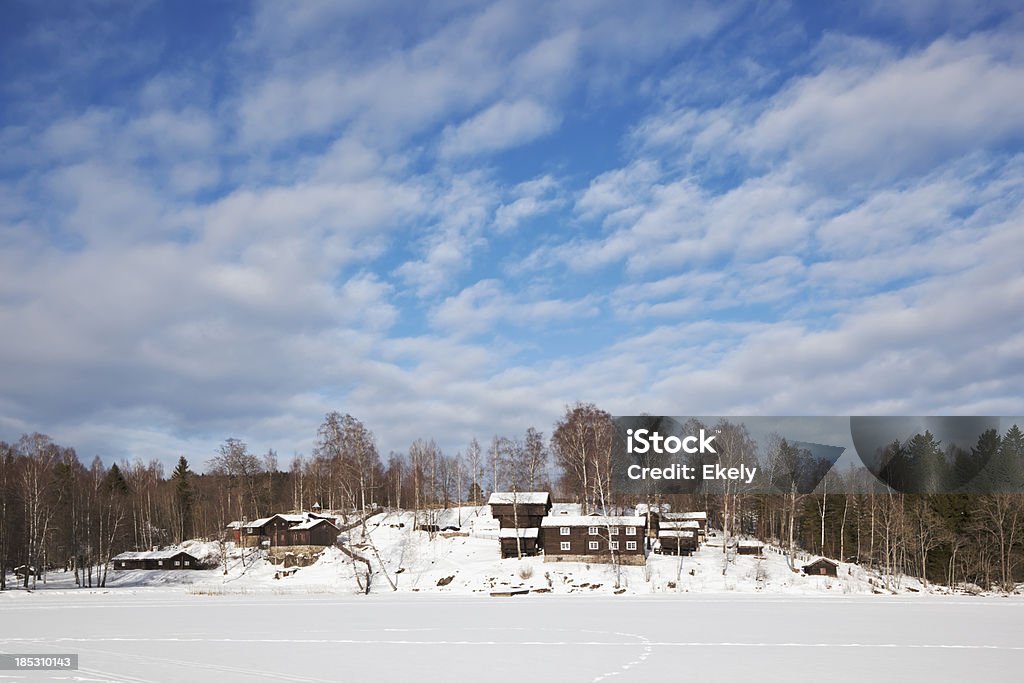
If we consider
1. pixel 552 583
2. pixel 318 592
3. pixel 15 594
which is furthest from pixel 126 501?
pixel 552 583

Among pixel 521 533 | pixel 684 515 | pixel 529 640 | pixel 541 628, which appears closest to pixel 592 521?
pixel 521 533

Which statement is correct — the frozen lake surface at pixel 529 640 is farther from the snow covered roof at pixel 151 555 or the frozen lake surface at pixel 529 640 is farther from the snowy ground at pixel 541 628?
the snow covered roof at pixel 151 555

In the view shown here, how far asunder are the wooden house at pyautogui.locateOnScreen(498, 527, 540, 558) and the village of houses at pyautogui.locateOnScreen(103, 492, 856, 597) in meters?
0.12

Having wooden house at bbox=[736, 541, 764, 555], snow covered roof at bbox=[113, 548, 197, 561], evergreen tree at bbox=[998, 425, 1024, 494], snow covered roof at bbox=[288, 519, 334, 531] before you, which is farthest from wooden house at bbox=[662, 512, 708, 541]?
snow covered roof at bbox=[113, 548, 197, 561]

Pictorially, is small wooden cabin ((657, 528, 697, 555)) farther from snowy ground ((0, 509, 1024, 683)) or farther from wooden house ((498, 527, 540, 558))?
wooden house ((498, 527, 540, 558))

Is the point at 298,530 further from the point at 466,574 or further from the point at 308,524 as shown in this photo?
the point at 466,574

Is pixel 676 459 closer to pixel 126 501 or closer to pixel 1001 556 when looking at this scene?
pixel 1001 556

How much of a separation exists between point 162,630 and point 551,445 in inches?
2192

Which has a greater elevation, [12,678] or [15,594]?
[12,678]

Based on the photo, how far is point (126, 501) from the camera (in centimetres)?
9388

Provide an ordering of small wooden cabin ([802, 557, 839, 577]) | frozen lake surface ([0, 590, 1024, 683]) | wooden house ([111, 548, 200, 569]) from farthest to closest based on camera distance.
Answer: wooden house ([111, 548, 200, 569]) → small wooden cabin ([802, 557, 839, 577]) → frozen lake surface ([0, 590, 1024, 683])

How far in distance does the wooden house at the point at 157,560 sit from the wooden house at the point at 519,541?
112ft

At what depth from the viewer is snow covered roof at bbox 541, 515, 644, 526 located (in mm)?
62844

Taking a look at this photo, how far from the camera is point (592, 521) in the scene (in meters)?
64.4
